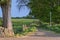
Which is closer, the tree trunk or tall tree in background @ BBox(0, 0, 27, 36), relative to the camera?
tall tree in background @ BBox(0, 0, 27, 36)

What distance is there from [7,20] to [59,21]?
21.9 metres

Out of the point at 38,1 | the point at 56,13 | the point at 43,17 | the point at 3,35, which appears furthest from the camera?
the point at 43,17

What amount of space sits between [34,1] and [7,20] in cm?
308

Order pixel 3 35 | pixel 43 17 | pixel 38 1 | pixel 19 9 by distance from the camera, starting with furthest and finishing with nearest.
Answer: pixel 43 17 < pixel 3 35 < pixel 38 1 < pixel 19 9

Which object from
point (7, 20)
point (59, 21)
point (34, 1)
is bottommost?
point (59, 21)

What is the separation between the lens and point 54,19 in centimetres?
4269

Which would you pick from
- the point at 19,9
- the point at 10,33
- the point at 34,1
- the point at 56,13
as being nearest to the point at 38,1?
the point at 34,1

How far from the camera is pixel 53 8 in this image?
40.5m

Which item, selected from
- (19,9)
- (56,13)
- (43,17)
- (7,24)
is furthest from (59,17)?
(19,9)

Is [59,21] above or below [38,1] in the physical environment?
below

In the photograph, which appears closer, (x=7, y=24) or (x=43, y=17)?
(x=7, y=24)

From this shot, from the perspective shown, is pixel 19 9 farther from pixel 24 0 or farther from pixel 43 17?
pixel 43 17

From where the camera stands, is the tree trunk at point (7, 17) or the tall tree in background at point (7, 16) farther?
the tree trunk at point (7, 17)

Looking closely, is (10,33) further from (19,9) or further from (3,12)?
(19,9)
